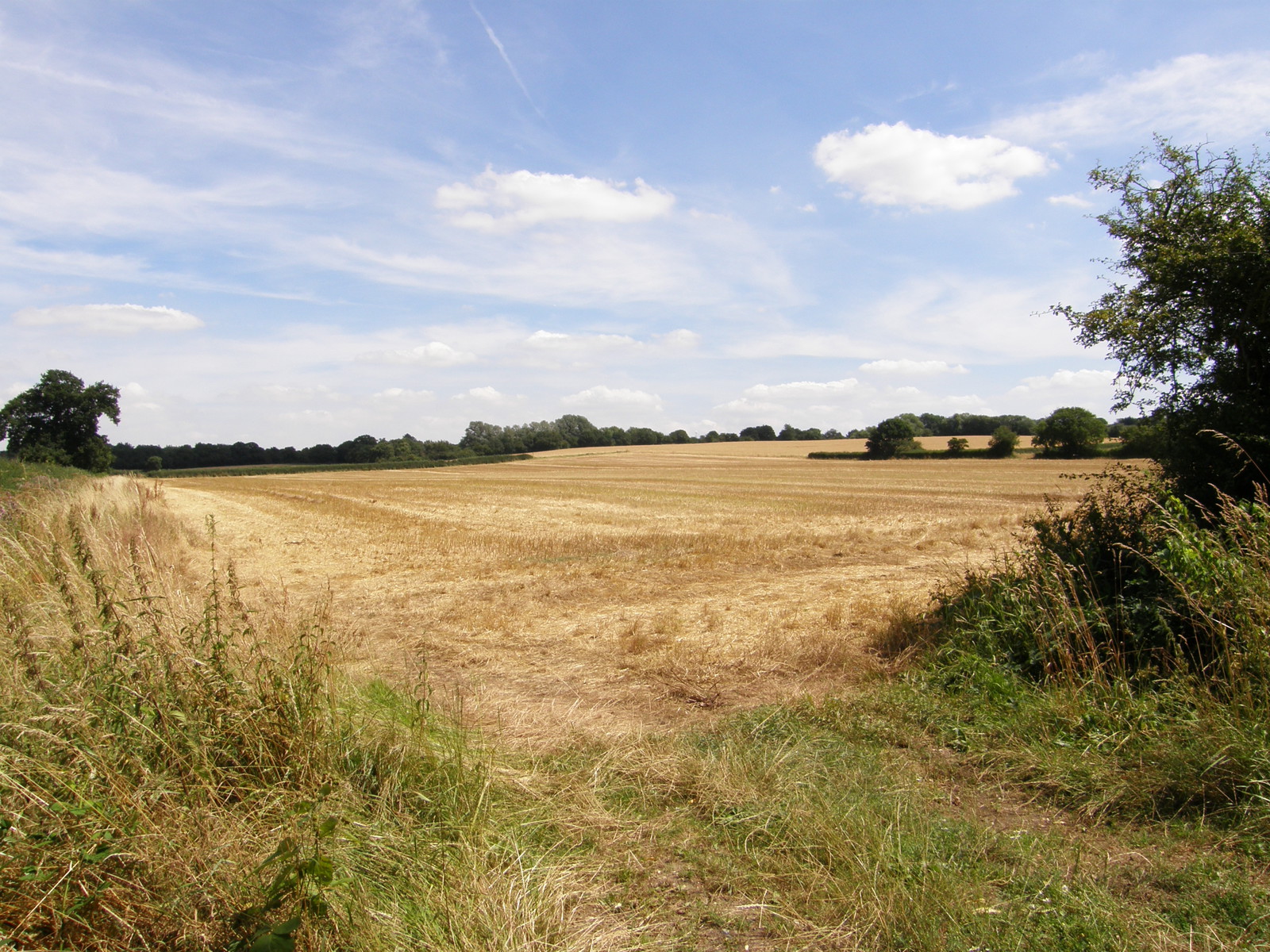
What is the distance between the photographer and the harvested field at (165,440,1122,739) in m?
7.03

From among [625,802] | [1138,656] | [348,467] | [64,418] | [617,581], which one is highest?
[64,418]

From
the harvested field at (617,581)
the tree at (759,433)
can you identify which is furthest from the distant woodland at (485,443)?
the harvested field at (617,581)

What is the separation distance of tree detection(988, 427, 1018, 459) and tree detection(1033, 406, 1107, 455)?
12.2ft

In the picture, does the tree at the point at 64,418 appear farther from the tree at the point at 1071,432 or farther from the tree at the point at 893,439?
the tree at the point at 1071,432

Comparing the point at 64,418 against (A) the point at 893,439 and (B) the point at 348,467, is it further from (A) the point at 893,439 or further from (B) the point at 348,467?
(A) the point at 893,439

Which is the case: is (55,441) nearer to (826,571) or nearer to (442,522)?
(442,522)

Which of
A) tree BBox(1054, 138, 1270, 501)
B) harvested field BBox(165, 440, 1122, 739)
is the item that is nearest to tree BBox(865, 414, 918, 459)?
harvested field BBox(165, 440, 1122, 739)

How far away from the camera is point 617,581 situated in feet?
42.5

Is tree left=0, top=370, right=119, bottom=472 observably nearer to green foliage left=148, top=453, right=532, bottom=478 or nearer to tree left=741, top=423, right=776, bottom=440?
green foliage left=148, top=453, right=532, bottom=478

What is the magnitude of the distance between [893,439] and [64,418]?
278 ft

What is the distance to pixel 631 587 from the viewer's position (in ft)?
40.5

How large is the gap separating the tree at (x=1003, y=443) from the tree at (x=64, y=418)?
8816 cm

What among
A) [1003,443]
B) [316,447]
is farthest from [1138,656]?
[316,447]

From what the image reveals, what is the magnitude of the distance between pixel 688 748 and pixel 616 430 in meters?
133
